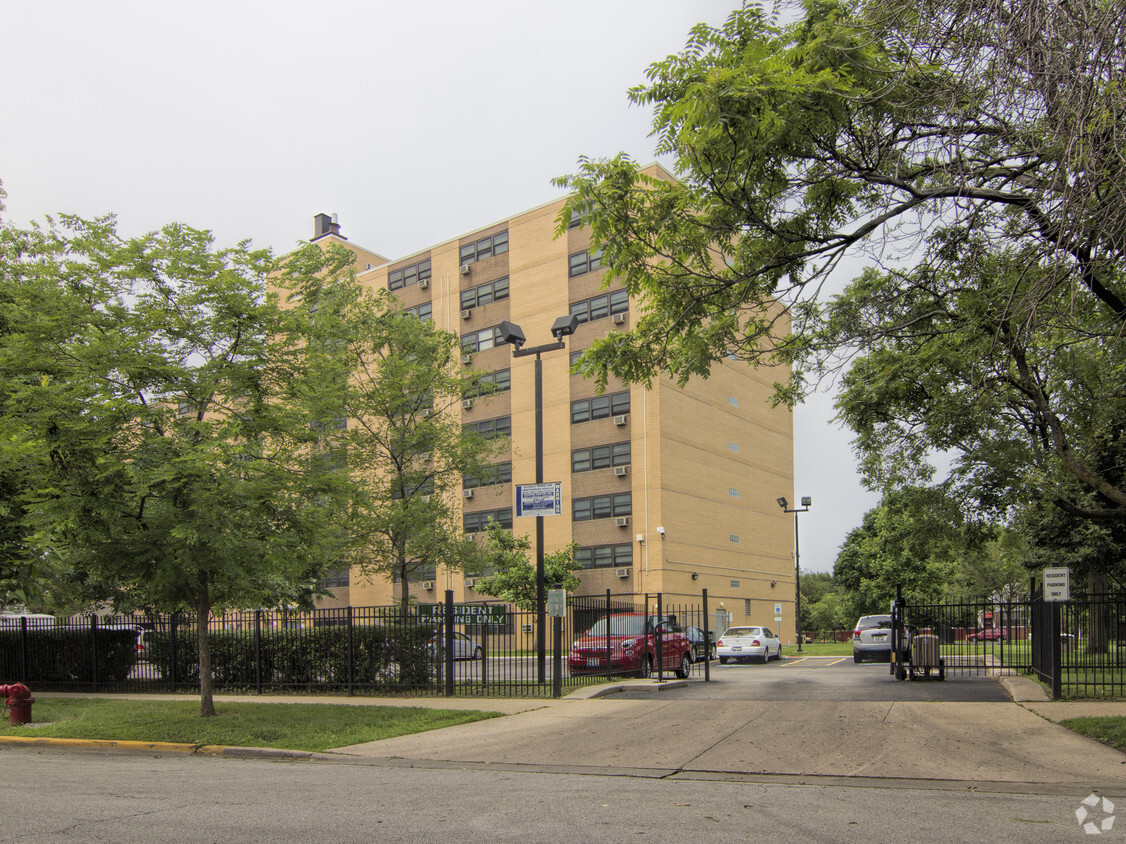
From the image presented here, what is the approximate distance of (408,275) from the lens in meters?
54.8

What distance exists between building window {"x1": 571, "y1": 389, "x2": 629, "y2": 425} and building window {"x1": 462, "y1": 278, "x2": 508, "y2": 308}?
835 cm

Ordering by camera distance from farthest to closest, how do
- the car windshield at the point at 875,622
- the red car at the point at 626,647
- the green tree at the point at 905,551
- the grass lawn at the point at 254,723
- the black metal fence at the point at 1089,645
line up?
1. the car windshield at the point at 875,622
2. the green tree at the point at 905,551
3. the red car at the point at 626,647
4. the black metal fence at the point at 1089,645
5. the grass lawn at the point at 254,723

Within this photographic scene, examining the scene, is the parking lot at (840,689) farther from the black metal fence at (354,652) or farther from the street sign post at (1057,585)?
the street sign post at (1057,585)

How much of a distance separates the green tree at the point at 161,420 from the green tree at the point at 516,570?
24.7 metres

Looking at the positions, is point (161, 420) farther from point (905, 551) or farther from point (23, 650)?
point (905, 551)

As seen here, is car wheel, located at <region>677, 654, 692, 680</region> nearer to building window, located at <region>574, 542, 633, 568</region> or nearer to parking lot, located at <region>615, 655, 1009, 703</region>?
parking lot, located at <region>615, 655, 1009, 703</region>

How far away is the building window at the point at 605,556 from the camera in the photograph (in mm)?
43406

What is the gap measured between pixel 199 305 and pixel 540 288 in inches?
1364

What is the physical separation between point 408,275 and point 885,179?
47.2 metres

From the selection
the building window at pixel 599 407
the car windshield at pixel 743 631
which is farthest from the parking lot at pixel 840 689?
the building window at pixel 599 407

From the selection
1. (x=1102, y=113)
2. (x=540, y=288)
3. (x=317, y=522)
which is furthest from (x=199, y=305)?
(x=540, y=288)

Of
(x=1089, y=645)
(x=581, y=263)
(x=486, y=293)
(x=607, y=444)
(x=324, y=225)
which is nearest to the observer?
(x=1089, y=645)

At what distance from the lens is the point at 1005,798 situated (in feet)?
25.3

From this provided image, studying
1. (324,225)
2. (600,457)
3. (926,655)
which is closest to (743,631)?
(600,457)
